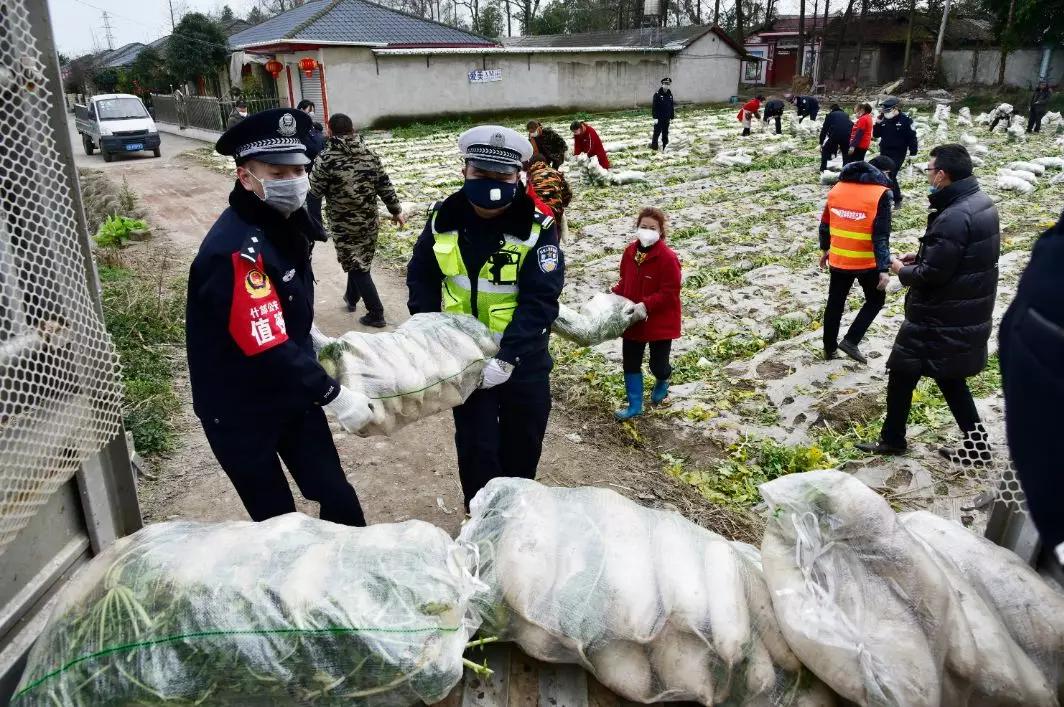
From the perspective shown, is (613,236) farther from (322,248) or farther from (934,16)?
(934,16)

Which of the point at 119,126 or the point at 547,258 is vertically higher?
the point at 119,126

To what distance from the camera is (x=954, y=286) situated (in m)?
4.04

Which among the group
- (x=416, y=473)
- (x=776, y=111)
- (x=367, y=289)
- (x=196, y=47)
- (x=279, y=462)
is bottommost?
(x=416, y=473)

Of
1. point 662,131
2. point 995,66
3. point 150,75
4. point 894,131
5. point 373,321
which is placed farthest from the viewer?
point 150,75

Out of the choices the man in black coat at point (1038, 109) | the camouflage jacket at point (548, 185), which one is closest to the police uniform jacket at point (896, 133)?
the camouflage jacket at point (548, 185)

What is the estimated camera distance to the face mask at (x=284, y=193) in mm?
2562

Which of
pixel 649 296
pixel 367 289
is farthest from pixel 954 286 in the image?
pixel 367 289

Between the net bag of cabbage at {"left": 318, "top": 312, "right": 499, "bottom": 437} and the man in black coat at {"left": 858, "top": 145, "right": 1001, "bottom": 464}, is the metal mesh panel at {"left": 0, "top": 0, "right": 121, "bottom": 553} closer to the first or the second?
the net bag of cabbage at {"left": 318, "top": 312, "right": 499, "bottom": 437}

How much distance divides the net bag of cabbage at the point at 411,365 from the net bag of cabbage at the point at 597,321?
0.97 meters

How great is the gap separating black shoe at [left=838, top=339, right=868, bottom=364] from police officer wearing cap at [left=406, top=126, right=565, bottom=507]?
335cm

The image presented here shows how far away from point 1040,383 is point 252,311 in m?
2.10

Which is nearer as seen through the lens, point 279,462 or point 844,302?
point 279,462

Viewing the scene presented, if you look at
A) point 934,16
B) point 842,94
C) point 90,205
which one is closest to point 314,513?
point 90,205

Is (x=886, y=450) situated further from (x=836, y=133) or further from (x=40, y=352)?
(x=836, y=133)
